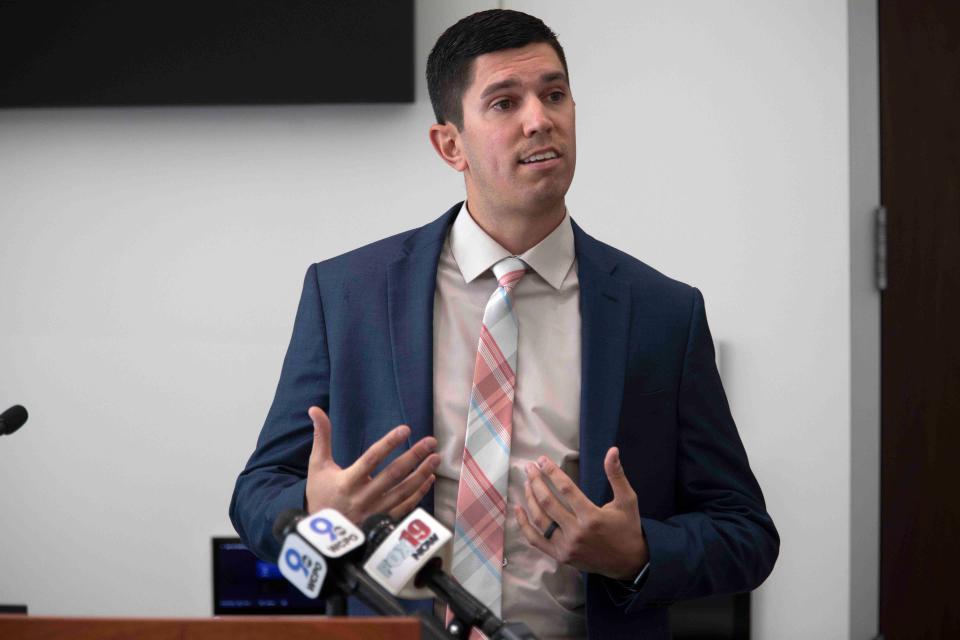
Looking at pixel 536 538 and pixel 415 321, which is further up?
pixel 415 321

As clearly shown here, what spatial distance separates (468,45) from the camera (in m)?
1.69

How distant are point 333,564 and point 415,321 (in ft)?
2.00

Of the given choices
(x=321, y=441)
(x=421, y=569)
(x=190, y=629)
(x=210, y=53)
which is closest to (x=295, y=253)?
(x=210, y=53)

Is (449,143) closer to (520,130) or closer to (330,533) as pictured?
(520,130)

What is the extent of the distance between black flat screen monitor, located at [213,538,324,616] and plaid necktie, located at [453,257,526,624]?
126 centimetres

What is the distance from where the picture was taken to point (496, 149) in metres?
1.61

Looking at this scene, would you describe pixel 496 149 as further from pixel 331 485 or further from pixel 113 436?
pixel 113 436

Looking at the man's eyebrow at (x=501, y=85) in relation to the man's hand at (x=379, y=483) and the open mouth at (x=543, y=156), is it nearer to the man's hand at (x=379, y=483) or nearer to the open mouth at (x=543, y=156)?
the open mouth at (x=543, y=156)

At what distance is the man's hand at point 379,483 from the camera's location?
128 centimetres

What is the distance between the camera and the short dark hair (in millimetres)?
1657

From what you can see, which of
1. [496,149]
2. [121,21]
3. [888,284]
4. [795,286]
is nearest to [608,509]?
[496,149]

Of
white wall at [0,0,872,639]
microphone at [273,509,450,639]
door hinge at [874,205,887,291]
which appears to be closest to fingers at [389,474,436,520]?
microphone at [273,509,450,639]

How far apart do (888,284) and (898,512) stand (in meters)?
0.61

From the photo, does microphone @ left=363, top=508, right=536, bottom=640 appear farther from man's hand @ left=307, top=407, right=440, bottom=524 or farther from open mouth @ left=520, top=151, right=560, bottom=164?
open mouth @ left=520, top=151, right=560, bottom=164
